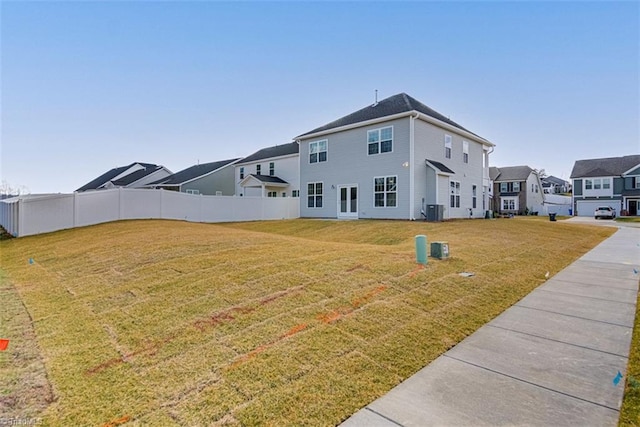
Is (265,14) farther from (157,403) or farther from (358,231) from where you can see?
(157,403)

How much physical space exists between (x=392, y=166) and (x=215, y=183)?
21.2 meters

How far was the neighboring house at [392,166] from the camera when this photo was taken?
16.6 meters

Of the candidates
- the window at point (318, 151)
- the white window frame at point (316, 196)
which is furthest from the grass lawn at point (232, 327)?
the window at point (318, 151)

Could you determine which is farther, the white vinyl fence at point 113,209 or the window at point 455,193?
the window at point 455,193

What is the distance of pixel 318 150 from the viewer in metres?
20.9

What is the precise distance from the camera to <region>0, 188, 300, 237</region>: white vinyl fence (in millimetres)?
13594

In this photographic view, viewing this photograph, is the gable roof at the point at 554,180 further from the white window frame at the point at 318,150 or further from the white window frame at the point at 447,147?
the white window frame at the point at 318,150

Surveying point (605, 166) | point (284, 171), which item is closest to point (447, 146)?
point (284, 171)

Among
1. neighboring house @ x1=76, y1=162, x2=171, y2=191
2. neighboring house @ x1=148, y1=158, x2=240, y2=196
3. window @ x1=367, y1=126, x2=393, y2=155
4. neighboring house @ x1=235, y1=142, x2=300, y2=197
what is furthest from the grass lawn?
neighboring house @ x1=76, y1=162, x2=171, y2=191

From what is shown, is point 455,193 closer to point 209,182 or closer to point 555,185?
point 209,182

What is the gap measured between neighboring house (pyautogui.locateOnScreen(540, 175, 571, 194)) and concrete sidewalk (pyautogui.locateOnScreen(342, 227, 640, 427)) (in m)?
77.0

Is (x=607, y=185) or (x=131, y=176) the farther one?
(x=131, y=176)

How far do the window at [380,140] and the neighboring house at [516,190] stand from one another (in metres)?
29.3

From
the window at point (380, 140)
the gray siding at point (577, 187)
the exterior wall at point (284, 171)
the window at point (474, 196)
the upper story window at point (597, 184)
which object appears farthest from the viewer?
the gray siding at point (577, 187)
